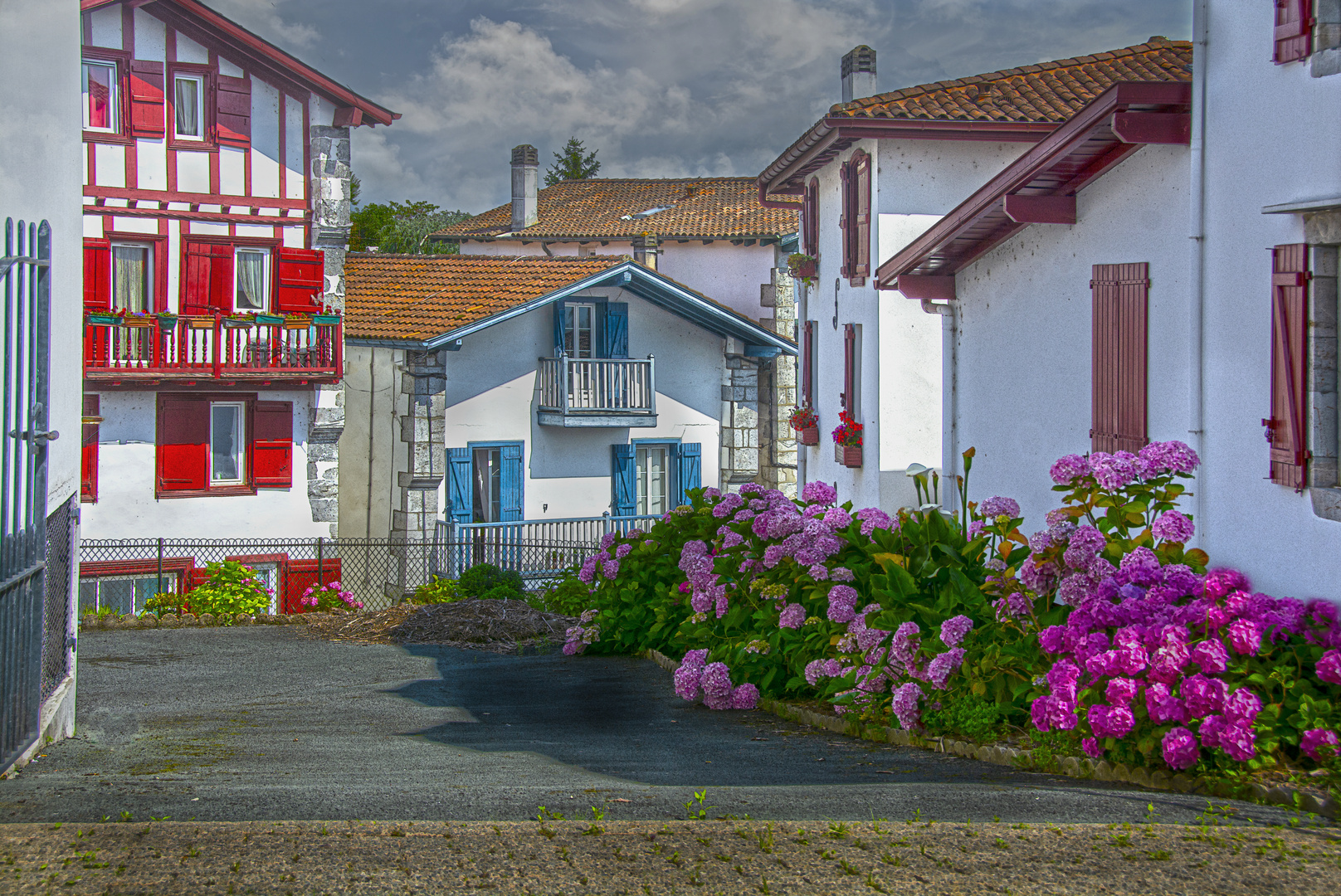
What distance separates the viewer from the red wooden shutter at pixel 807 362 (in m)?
20.6

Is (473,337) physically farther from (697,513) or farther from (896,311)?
(697,513)

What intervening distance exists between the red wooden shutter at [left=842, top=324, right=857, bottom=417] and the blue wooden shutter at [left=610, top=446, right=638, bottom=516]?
732 centimetres

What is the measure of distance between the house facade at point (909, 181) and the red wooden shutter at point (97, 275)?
1090 centimetres

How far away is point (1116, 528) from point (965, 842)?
9.07 ft

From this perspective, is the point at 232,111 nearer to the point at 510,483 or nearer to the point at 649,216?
the point at 510,483

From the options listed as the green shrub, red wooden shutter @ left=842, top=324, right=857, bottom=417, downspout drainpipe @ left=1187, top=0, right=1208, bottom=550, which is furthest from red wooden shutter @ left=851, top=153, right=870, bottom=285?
the green shrub

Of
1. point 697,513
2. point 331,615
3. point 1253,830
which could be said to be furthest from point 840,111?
point 1253,830

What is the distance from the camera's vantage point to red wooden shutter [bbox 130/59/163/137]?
1920 cm

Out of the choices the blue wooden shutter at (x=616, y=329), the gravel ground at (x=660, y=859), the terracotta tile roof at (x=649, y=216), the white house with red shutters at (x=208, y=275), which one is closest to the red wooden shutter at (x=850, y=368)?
the blue wooden shutter at (x=616, y=329)

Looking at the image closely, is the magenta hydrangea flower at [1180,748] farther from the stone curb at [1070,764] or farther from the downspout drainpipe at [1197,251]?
the downspout drainpipe at [1197,251]

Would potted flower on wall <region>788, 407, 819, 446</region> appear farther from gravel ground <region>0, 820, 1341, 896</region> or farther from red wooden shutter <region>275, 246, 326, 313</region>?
gravel ground <region>0, 820, 1341, 896</region>

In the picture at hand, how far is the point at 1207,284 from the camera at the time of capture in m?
7.34

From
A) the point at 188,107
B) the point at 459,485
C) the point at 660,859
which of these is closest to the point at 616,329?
the point at 459,485

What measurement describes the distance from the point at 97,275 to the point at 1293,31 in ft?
57.1
